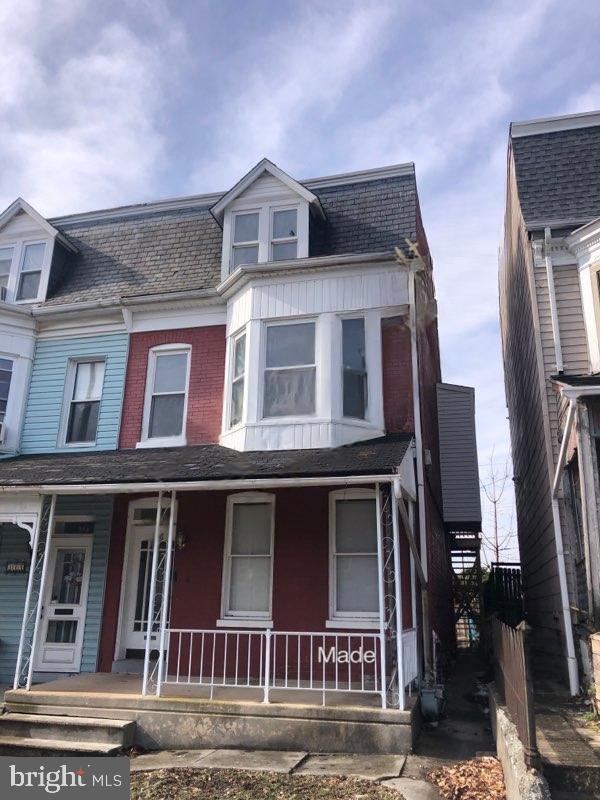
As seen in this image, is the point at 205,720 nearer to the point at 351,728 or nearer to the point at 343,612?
the point at 351,728

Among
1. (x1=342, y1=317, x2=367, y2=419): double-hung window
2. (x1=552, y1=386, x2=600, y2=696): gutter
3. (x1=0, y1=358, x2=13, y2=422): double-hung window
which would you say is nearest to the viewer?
(x1=552, y1=386, x2=600, y2=696): gutter

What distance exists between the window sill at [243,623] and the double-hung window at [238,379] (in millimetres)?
3119

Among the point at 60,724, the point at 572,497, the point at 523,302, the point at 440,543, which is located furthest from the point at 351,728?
the point at 523,302

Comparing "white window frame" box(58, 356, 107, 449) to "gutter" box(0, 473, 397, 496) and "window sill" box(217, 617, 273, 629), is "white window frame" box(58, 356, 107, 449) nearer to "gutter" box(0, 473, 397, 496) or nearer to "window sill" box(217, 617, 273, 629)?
"gutter" box(0, 473, 397, 496)

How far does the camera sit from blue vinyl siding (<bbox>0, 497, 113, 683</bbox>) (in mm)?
10117

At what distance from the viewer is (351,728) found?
22.6ft

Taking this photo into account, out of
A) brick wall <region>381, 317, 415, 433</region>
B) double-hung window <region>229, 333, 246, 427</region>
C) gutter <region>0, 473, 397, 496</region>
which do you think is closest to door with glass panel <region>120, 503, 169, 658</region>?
gutter <region>0, 473, 397, 496</region>

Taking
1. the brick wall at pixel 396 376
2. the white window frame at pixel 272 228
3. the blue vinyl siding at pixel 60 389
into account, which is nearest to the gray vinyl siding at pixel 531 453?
the brick wall at pixel 396 376

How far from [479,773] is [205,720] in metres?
3.15

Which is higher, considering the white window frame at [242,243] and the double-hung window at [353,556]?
the white window frame at [242,243]

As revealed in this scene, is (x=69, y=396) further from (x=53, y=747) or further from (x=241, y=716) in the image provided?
(x=241, y=716)

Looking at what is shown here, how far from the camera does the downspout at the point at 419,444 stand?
29.7 feet

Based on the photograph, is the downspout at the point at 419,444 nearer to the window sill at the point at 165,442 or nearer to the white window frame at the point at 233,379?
the white window frame at the point at 233,379

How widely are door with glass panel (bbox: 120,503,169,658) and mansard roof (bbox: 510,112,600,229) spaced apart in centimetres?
796
